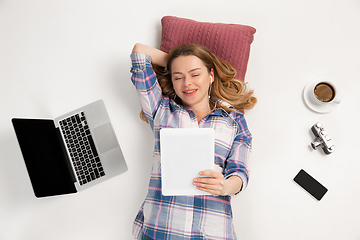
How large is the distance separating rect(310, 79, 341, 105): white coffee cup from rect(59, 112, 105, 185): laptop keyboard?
44.8 inches

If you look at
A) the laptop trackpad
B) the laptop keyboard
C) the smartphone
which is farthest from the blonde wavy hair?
the smartphone

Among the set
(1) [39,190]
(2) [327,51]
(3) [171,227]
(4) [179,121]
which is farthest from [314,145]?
Result: (1) [39,190]

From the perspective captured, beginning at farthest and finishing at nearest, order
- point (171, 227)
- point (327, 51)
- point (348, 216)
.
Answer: point (327, 51), point (348, 216), point (171, 227)

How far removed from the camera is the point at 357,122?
1.16 meters

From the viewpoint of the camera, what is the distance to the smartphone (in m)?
1.12

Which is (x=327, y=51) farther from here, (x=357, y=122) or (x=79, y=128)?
(x=79, y=128)

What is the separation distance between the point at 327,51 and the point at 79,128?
137cm

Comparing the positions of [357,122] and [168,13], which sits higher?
[168,13]

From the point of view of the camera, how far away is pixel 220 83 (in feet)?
3.70

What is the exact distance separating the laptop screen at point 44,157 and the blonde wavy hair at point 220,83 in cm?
44

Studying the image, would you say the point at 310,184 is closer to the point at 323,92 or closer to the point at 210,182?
the point at 323,92

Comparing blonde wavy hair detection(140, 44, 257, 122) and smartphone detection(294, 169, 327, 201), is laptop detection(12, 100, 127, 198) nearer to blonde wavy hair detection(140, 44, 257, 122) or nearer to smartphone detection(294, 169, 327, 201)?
blonde wavy hair detection(140, 44, 257, 122)

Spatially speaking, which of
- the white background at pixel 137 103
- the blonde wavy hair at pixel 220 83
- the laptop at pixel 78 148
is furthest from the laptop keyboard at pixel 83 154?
the blonde wavy hair at pixel 220 83

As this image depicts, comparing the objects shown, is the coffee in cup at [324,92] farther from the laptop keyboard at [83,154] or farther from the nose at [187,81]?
the laptop keyboard at [83,154]
